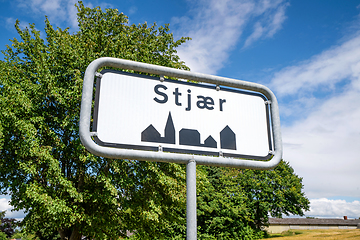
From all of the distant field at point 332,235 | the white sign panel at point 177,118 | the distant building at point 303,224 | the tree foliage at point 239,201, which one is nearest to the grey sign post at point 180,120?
the white sign panel at point 177,118

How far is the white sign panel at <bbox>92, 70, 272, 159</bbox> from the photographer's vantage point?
1.50 metres

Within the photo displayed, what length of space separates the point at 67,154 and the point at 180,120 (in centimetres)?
1309

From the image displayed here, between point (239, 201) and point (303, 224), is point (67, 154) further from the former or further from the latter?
point (303, 224)

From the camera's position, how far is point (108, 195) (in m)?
12.2

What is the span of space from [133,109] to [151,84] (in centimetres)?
21

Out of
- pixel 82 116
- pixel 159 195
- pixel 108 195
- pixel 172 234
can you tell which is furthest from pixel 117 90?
pixel 172 234

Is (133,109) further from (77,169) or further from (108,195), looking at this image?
(77,169)

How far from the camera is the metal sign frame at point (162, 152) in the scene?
4.68 feet

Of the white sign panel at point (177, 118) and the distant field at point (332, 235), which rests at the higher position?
the white sign panel at point (177, 118)

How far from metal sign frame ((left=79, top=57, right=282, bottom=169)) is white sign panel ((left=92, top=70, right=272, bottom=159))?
0.04 m

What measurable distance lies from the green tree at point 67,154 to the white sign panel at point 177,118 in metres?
10.7

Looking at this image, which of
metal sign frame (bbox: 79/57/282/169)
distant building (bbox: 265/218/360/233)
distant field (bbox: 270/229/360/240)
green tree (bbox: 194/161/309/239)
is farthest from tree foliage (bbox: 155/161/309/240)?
distant building (bbox: 265/218/360/233)

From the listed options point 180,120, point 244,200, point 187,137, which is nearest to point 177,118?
point 180,120

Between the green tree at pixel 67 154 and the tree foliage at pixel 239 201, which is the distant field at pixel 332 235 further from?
the green tree at pixel 67 154
